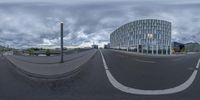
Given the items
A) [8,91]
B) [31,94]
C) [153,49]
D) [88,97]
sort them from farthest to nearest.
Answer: [153,49] < [8,91] < [31,94] < [88,97]

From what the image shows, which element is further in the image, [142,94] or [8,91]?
[8,91]

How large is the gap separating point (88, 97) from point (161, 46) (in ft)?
201

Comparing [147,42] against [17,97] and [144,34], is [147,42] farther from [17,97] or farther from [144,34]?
[17,97]

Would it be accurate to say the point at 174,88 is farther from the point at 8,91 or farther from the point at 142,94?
the point at 8,91

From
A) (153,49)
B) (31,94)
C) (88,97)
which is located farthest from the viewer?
(153,49)

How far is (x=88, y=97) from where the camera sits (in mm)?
7352

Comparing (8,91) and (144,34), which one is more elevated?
(144,34)

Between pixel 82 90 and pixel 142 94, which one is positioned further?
pixel 82 90

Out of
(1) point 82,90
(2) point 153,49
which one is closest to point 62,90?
(1) point 82,90

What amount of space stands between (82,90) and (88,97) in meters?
1.18

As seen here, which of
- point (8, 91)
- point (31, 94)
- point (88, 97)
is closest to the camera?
point (88, 97)

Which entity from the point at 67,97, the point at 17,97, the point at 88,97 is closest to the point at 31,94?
the point at 17,97

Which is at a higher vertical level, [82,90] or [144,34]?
[144,34]

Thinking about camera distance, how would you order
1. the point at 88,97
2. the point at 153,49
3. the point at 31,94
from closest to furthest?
the point at 88,97, the point at 31,94, the point at 153,49
